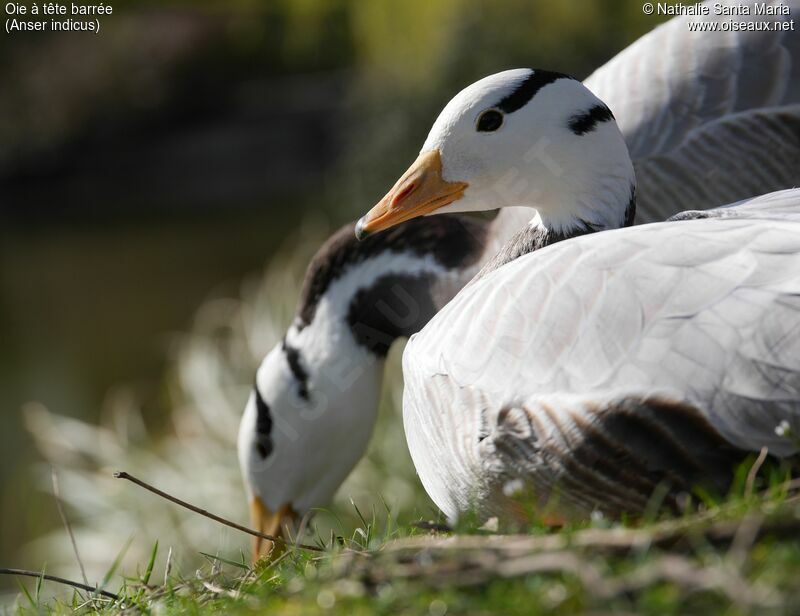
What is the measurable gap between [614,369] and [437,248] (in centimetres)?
159

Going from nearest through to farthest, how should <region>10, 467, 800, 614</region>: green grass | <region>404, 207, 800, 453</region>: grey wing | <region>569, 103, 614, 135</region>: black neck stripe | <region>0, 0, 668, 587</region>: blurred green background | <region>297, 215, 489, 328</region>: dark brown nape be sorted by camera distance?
<region>10, 467, 800, 614</region>: green grass, <region>404, 207, 800, 453</region>: grey wing, <region>569, 103, 614, 135</region>: black neck stripe, <region>297, 215, 489, 328</region>: dark brown nape, <region>0, 0, 668, 587</region>: blurred green background

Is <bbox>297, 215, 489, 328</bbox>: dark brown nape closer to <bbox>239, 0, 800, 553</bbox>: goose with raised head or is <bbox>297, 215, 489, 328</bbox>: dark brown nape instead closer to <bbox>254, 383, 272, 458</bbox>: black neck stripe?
<bbox>239, 0, 800, 553</bbox>: goose with raised head

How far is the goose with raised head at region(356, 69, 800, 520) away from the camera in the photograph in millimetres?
1951

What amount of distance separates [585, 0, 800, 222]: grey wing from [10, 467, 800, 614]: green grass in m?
1.88

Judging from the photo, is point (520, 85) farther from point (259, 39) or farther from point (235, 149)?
point (259, 39)

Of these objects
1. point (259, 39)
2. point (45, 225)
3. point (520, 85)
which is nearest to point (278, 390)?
point (520, 85)

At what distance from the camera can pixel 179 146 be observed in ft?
70.2

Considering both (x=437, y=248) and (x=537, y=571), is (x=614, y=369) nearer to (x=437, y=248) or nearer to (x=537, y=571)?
(x=537, y=571)

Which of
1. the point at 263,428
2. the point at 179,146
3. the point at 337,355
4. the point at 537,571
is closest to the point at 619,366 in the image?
the point at 537,571

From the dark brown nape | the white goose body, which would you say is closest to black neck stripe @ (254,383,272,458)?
the dark brown nape

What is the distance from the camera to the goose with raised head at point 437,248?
11.8ft

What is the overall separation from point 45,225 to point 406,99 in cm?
1095

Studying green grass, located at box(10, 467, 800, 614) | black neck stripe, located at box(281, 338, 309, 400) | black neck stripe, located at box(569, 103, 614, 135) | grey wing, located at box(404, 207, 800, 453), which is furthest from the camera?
black neck stripe, located at box(281, 338, 309, 400)

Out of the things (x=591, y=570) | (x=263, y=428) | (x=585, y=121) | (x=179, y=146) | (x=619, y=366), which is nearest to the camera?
(x=591, y=570)
